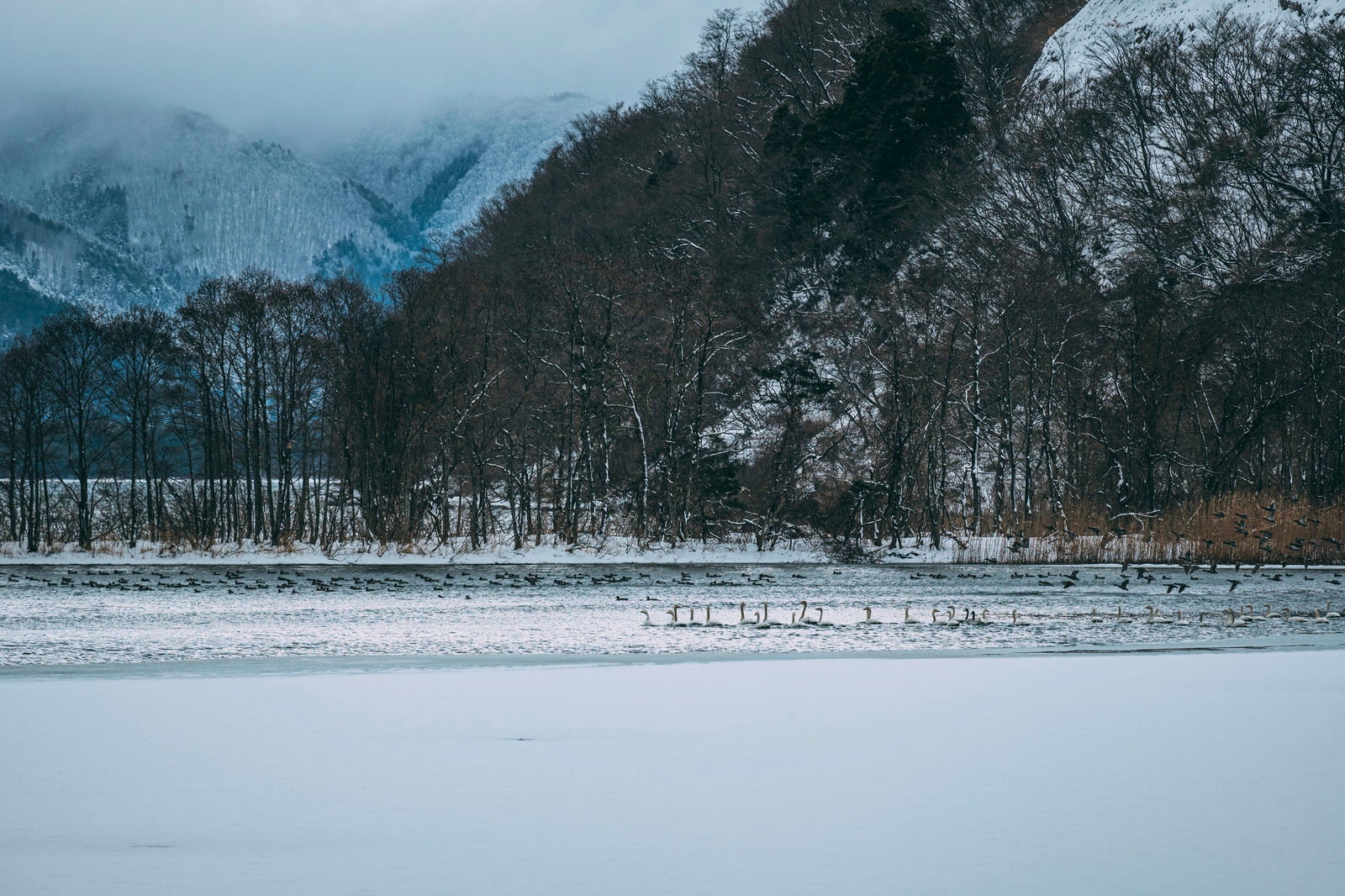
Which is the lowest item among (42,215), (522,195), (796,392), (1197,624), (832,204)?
(1197,624)

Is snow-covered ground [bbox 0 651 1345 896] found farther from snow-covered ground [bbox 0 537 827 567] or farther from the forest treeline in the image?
the forest treeline

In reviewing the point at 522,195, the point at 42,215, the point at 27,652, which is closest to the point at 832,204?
the point at 522,195

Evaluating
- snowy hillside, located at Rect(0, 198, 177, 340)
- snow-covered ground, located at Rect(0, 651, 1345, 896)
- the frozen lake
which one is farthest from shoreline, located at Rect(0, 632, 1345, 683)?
snowy hillside, located at Rect(0, 198, 177, 340)

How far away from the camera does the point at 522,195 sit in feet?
279

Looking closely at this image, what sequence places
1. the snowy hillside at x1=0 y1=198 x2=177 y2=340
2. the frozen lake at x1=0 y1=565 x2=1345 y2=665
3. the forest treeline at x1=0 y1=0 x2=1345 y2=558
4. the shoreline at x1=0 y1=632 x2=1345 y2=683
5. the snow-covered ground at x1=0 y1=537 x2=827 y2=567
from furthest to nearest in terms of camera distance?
the snowy hillside at x1=0 y1=198 x2=177 y2=340 < the forest treeline at x1=0 y1=0 x2=1345 y2=558 < the snow-covered ground at x1=0 y1=537 x2=827 y2=567 < the frozen lake at x1=0 y1=565 x2=1345 y2=665 < the shoreline at x1=0 y1=632 x2=1345 y2=683

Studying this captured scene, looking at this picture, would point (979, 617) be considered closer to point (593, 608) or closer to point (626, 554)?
point (593, 608)

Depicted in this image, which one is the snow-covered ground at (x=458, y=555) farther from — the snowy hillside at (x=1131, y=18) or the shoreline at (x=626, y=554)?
the snowy hillside at (x=1131, y=18)

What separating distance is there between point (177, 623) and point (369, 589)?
7938mm

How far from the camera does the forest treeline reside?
40000mm

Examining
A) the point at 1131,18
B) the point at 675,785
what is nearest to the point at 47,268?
A: the point at 1131,18

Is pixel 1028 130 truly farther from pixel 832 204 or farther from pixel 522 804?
pixel 522 804

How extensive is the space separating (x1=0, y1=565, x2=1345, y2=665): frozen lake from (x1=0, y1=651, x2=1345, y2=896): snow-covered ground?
4172 mm

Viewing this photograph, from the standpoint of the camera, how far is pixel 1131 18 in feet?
209

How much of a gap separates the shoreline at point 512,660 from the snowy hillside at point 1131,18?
52342 mm
